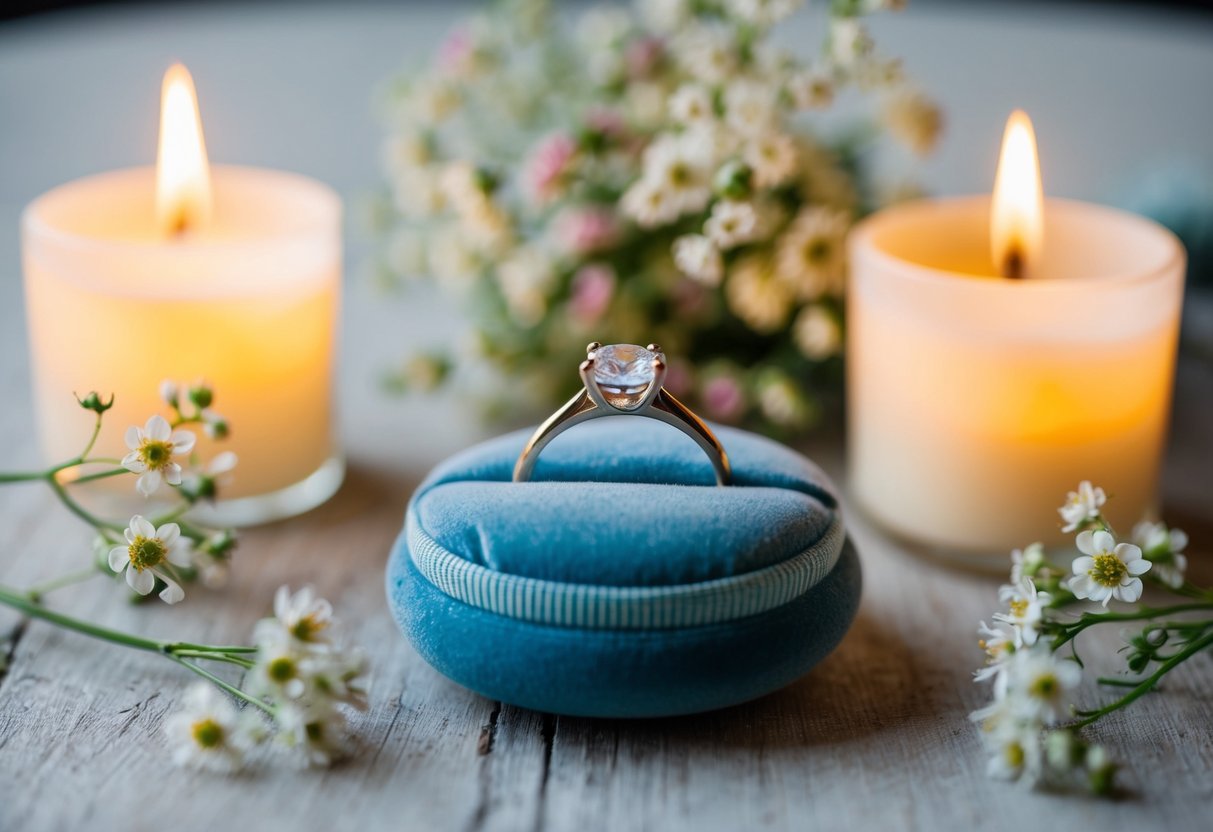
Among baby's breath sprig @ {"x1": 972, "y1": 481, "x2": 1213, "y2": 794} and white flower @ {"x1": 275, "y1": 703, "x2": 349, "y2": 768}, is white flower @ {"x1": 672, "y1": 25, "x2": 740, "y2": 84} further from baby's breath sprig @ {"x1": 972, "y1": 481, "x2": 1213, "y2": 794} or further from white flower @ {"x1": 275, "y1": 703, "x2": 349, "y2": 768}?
white flower @ {"x1": 275, "y1": 703, "x2": 349, "y2": 768}

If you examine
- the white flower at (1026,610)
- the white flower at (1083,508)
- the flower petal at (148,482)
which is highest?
the flower petal at (148,482)

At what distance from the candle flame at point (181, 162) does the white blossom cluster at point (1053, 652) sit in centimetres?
58

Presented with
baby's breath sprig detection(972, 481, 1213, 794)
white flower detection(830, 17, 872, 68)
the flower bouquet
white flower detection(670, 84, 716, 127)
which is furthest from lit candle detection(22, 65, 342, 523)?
baby's breath sprig detection(972, 481, 1213, 794)

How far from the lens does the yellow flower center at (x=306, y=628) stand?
58cm

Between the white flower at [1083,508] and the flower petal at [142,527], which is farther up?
the flower petal at [142,527]

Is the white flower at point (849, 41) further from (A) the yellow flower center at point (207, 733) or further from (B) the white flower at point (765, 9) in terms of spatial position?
(A) the yellow flower center at point (207, 733)

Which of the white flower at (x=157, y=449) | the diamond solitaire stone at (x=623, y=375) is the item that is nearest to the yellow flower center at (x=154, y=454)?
the white flower at (x=157, y=449)

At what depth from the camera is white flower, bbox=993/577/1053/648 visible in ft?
1.97

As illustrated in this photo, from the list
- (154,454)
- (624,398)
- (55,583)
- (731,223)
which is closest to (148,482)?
(154,454)

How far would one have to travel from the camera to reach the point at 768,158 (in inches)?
32.8

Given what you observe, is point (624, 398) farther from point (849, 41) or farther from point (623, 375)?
point (849, 41)

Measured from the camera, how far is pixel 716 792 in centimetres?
58

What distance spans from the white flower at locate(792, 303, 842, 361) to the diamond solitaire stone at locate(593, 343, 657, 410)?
1.03ft

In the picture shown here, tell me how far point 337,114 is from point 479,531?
115 centimetres
